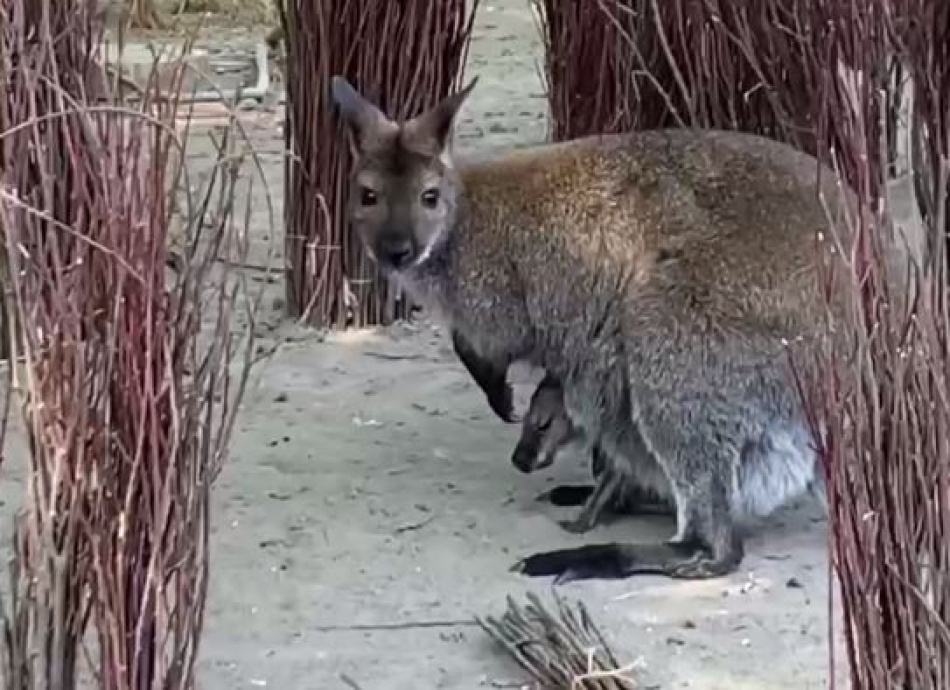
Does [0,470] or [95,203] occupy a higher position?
[95,203]

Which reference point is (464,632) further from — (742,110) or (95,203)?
(742,110)

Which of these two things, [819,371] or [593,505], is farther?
[593,505]

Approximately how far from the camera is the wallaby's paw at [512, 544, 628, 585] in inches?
176

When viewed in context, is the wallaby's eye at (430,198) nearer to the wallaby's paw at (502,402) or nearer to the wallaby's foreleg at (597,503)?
the wallaby's paw at (502,402)

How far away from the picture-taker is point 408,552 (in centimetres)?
463

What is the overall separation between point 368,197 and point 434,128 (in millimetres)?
202

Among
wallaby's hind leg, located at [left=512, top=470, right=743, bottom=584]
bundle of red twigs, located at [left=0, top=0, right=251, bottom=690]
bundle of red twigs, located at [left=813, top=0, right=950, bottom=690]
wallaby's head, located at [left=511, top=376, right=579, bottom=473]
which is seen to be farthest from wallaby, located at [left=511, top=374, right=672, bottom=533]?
bundle of red twigs, located at [left=813, top=0, right=950, bottom=690]

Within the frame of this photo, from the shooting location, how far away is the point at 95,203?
126 inches

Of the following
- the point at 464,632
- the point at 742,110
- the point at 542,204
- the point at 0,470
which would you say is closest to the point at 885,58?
the point at 742,110

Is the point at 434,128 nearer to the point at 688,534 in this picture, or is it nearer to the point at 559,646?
the point at 688,534

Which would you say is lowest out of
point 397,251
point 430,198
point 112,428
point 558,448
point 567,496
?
point 567,496

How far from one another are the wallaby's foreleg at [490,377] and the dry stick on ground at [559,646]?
0.88m

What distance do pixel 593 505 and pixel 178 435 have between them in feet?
5.96

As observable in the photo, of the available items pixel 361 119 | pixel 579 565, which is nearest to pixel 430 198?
pixel 361 119
